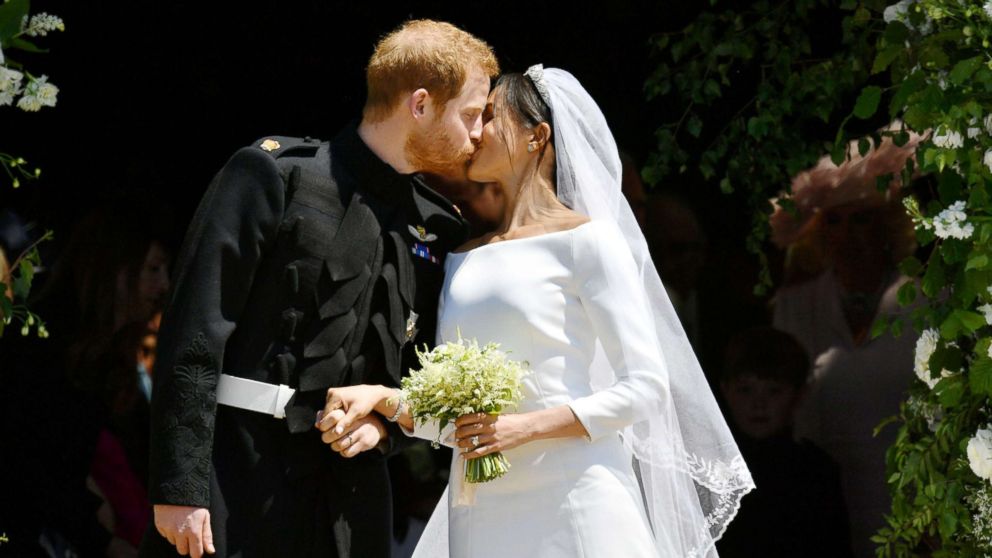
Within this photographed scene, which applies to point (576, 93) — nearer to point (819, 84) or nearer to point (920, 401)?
point (920, 401)

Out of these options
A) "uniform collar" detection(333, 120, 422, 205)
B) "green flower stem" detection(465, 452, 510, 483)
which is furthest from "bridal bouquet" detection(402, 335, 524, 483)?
"uniform collar" detection(333, 120, 422, 205)

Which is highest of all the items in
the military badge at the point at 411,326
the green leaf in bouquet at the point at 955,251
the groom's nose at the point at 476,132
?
the groom's nose at the point at 476,132

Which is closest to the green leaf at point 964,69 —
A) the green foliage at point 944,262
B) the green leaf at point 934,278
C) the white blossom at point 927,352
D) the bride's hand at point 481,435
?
the green foliage at point 944,262

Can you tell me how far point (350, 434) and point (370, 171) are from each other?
727mm

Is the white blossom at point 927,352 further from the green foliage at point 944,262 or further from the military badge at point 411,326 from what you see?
the military badge at point 411,326

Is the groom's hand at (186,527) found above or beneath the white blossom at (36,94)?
beneath

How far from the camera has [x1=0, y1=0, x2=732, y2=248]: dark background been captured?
479cm

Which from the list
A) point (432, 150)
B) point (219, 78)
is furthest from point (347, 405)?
point (219, 78)

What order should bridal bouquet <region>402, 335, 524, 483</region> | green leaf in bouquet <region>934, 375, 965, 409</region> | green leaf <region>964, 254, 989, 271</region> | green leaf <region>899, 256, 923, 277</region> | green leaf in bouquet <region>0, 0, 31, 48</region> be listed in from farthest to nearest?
green leaf <region>899, 256, 923, 277</region> < green leaf in bouquet <region>934, 375, 965, 409</region> < green leaf <region>964, 254, 989, 271</region> < bridal bouquet <region>402, 335, 524, 483</region> < green leaf in bouquet <region>0, 0, 31, 48</region>

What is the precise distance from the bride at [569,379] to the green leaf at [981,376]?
2.20 ft

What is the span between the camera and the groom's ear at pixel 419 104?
3.40 metres

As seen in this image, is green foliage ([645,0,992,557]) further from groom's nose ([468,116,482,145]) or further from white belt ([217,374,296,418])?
white belt ([217,374,296,418])

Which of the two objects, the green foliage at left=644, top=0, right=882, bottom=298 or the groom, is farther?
the green foliage at left=644, top=0, right=882, bottom=298

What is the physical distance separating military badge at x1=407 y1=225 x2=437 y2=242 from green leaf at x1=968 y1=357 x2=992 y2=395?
1.52m
